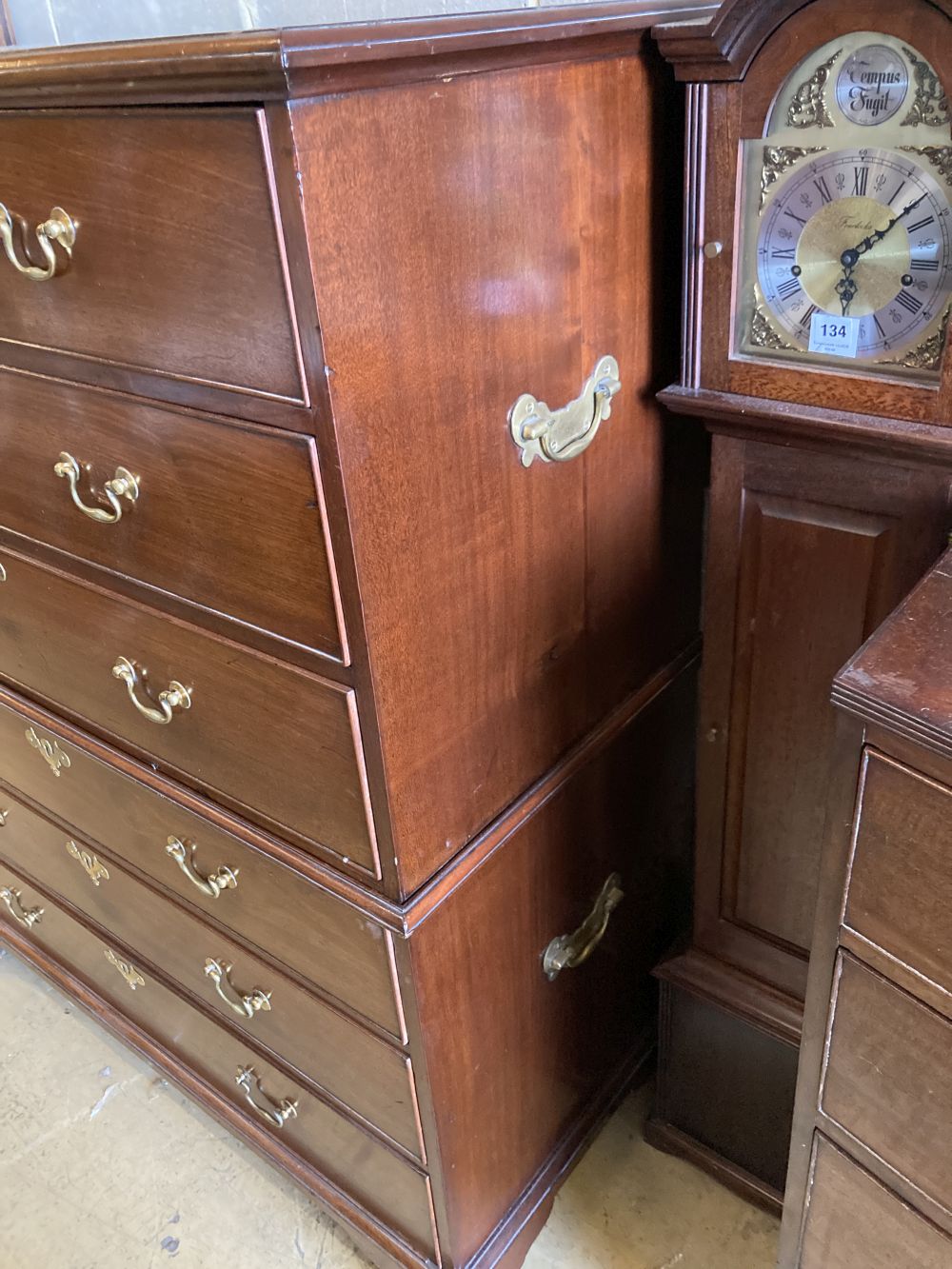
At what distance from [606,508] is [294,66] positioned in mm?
473

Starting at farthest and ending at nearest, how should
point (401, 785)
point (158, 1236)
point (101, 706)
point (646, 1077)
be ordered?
1. point (646, 1077)
2. point (158, 1236)
3. point (101, 706)
4. point (401, 785)

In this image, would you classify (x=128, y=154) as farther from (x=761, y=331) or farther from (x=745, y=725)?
(x=745, y=725)

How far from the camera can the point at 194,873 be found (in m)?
1.04

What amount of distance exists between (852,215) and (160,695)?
26.1 inches

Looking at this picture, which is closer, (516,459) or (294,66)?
(294,66)

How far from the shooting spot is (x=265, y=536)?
0.72 m

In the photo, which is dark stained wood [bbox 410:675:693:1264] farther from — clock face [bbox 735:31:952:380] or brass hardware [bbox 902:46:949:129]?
brass hardware [bbox 902:46:949:129]

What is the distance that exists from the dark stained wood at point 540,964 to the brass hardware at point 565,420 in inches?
13.2

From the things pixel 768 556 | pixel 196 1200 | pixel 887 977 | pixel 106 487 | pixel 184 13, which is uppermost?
pixel 184 13

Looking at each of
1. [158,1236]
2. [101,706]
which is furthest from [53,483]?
[158,1236]

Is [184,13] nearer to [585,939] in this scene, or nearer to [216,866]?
[216,866]

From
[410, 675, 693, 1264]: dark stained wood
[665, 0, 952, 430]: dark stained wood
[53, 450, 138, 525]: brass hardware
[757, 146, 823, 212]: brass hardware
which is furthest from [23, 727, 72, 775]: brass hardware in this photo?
[757, 146, 823, 212]: brass hardware

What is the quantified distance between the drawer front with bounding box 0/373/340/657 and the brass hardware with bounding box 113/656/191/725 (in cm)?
10

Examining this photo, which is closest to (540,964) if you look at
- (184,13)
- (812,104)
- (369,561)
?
(369,561)
